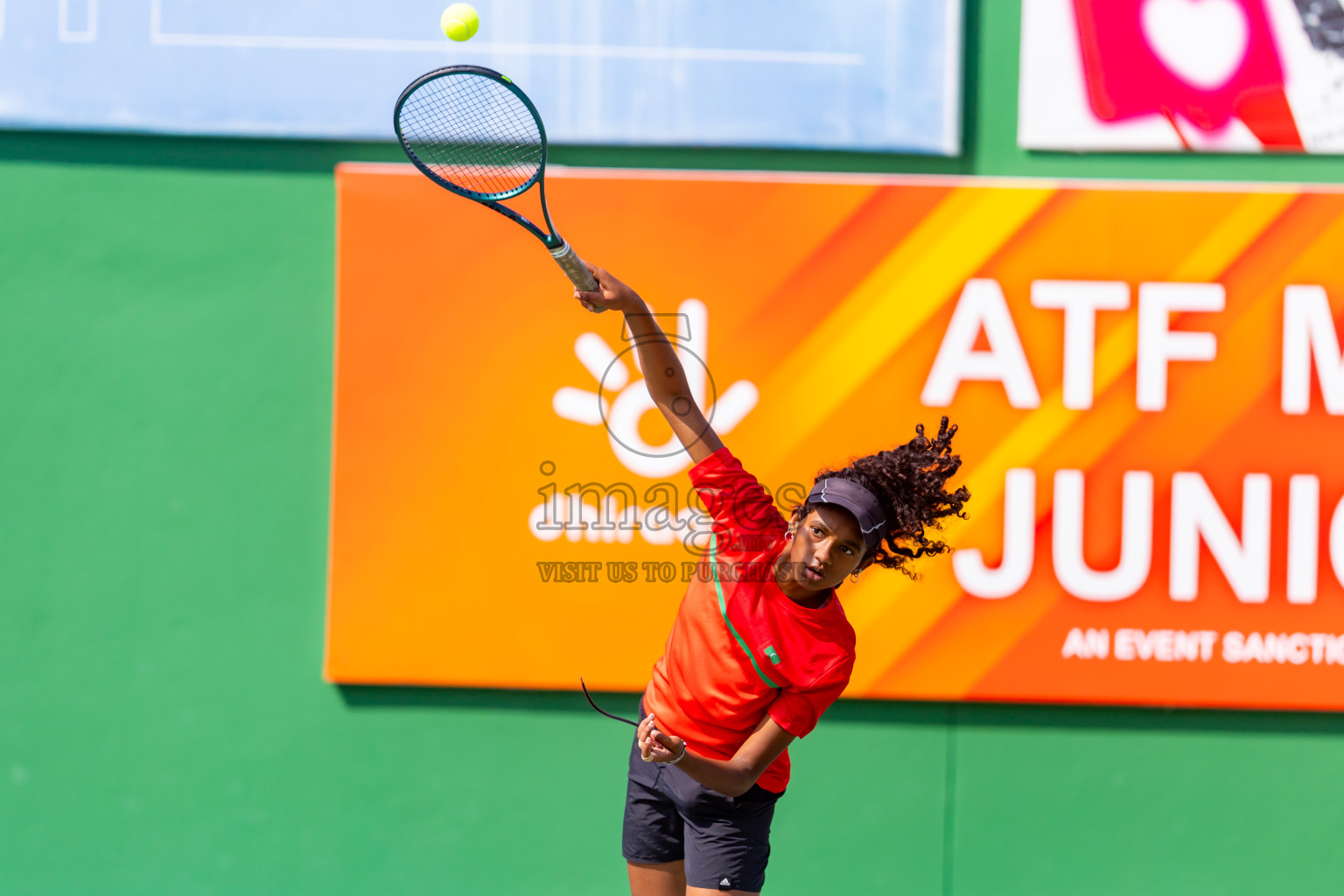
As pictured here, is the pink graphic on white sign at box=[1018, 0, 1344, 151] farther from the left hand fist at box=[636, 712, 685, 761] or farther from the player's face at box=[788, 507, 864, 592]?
the left hand fist at box=[636, 712, 685, 761]

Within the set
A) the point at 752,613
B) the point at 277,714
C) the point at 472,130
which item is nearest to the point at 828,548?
the point at 752,613

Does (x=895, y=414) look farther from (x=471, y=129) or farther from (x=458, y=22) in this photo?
(x=458, y=22)

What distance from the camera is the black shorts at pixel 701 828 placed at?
2.53 m

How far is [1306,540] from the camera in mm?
3500

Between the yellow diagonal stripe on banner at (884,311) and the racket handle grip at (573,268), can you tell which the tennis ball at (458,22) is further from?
the yellow diagonal stripe on banner at (884,311)

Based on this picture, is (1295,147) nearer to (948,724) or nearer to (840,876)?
(948,724)

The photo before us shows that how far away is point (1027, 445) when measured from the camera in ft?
11.5

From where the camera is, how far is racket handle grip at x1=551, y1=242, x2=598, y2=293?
7.38 feet

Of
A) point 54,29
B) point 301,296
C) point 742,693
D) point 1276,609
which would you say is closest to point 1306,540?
point 1276,609

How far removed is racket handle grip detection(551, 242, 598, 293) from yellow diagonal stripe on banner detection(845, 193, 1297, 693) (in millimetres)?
1653

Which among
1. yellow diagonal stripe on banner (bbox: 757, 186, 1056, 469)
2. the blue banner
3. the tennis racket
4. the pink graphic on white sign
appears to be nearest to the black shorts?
yellow diagonal stripe on banner (bbox: 757, 186, 1056, 469)

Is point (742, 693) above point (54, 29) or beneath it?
beneath

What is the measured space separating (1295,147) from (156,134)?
149 inches

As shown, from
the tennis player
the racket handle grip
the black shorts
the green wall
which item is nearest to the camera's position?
the racket handle grip
